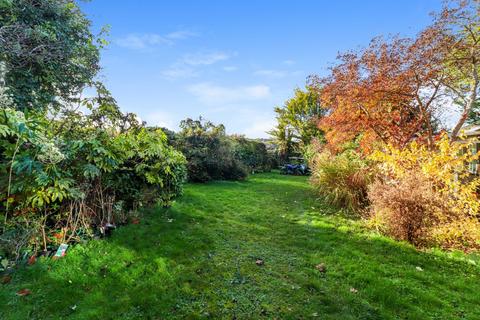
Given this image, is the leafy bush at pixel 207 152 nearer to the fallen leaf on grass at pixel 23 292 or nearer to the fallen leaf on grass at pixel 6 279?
the fallen leaf on grass at pixel 6 279

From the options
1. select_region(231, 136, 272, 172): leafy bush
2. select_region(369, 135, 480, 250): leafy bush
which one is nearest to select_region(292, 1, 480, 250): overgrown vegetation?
select_region(369, 135, 480, 250): leafy bush

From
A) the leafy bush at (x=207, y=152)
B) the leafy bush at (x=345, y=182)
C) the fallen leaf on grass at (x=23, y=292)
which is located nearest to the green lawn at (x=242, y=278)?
the fallen leaf on grass at (x=23, y=292)

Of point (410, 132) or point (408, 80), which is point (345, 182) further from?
point (408, 80)

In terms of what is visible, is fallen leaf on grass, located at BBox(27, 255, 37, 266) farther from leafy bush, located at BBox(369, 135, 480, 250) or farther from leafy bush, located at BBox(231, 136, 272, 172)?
leafy bush, located at BBox(231, 136, 272, 172)

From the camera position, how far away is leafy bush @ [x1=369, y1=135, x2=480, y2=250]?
3.89 metres

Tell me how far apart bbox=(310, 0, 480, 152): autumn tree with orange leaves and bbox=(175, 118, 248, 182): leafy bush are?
5.02m

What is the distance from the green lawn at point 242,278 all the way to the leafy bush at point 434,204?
409mm

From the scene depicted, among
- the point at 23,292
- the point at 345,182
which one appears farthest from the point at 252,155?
the point at 23,292

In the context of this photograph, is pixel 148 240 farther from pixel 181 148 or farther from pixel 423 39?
pixel 423 39

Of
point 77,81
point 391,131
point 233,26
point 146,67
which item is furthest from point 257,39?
point 77,81

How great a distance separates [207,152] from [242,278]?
8110mm

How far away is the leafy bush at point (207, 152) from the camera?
33.9 feet

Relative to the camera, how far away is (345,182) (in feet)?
22.0

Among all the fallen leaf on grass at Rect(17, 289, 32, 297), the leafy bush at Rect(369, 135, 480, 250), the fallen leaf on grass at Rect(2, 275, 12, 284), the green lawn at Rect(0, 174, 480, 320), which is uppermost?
the leafy bush at Rect(369, 135, 480, 250)
